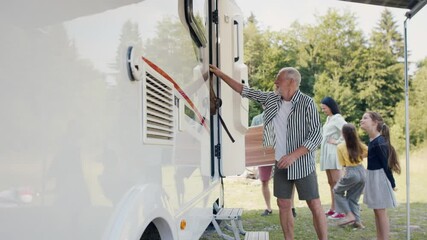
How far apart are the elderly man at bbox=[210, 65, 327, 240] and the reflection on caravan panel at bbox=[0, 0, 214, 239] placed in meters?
1.92

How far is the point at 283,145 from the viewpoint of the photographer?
10.9 feet

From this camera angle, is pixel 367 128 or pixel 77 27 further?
pixel 367 128

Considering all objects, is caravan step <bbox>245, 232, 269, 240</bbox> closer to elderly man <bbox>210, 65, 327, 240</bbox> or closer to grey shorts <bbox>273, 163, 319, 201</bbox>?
elderly man <bbox>210, 65, 327, 240</bbox>

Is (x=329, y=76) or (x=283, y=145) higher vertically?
(x=329, y=76)

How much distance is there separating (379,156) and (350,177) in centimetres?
125

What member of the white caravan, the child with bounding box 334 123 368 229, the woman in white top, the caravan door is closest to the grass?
the child with bounding box 334 123 368 229

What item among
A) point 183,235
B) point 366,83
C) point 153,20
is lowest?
point 183,235

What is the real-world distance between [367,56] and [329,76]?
250 centimetres

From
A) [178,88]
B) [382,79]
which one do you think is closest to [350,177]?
[178,88]

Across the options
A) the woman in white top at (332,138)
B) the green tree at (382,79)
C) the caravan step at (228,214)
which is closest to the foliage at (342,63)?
the green tree at (382,79)

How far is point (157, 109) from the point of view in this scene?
5.06 ft

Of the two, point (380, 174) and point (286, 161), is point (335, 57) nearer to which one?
point (380, 174)

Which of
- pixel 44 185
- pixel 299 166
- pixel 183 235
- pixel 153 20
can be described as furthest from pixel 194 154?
pixel 44 185

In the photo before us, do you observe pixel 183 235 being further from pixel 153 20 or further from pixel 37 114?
pixel 37 114
